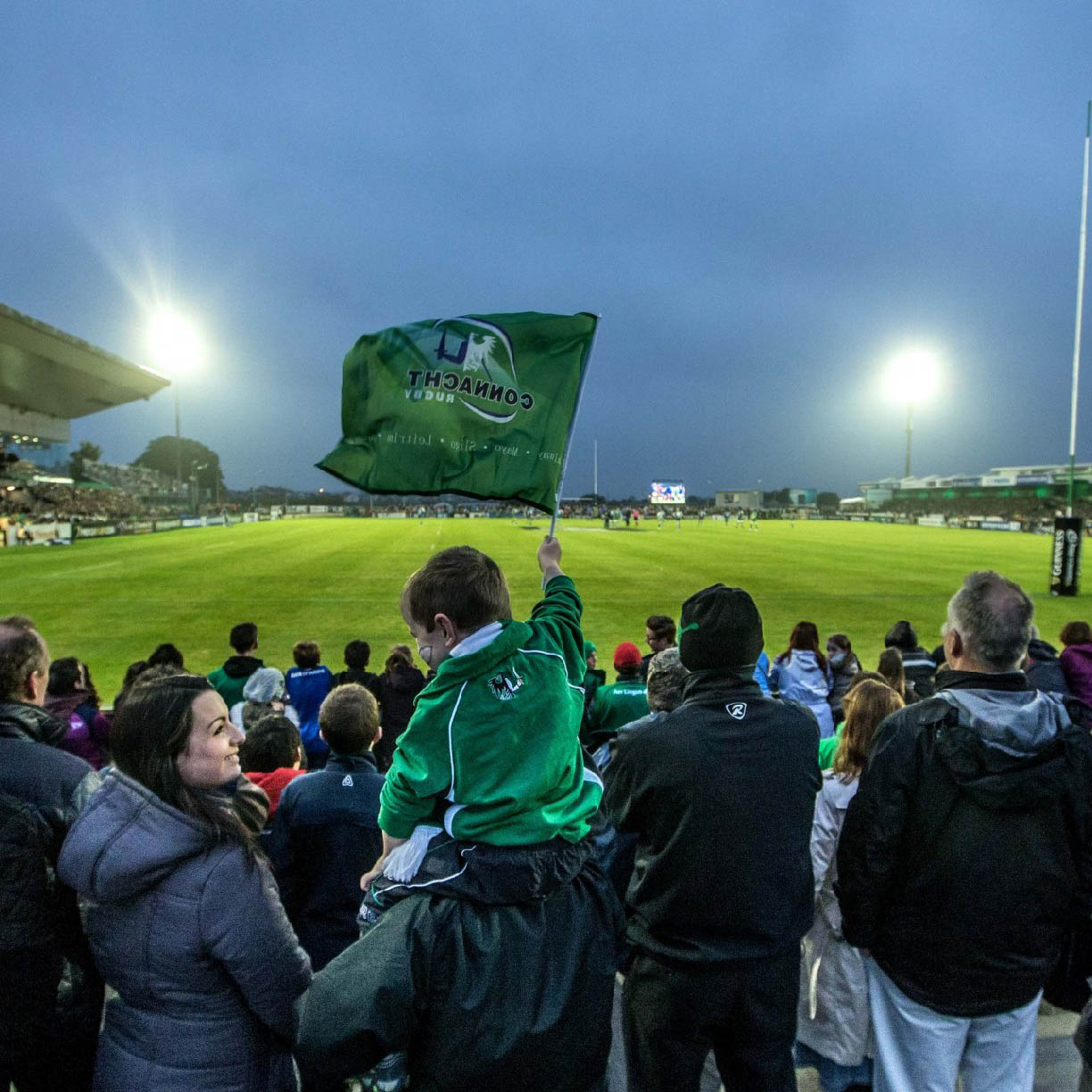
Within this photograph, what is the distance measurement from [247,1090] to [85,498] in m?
84.3

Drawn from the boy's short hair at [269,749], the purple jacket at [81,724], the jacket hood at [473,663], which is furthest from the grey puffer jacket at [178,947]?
the purple jacket at [81,724]

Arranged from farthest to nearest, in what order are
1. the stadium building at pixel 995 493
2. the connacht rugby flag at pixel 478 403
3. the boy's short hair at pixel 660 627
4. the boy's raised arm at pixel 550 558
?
1. the stadium building at pixel 995 493
2. the boy's short hair at pixel 660 627
3. the connacht rugby flag at pixel 478 403
4. the boy's raised arm at pixel 550 558

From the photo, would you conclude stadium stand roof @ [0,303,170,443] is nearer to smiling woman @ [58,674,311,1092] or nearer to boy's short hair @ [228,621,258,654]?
boy's short hair @ [228,621,258,654]

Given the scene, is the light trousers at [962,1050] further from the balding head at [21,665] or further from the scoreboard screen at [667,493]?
the scoreboard screen at [667,493]

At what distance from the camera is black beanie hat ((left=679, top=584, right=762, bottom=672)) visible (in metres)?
2.52

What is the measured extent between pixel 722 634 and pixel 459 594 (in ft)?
3.59

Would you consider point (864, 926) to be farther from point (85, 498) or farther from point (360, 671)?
point (85, 498)

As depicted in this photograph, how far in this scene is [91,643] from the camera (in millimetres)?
14289

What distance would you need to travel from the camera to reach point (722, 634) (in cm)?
253

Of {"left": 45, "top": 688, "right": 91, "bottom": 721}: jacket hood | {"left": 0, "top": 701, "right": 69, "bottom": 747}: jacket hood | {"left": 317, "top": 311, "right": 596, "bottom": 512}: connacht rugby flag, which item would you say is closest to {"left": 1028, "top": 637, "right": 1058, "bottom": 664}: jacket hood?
{"left": 317, "top": 311, "right": 596, "bottom": 512}: connacht rugby flag

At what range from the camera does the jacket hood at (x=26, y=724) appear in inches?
104

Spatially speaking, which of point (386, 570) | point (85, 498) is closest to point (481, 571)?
point (386, 570)

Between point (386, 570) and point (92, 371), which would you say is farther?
point (92, 371)

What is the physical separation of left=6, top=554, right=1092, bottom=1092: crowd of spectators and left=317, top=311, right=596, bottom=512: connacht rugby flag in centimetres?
144
